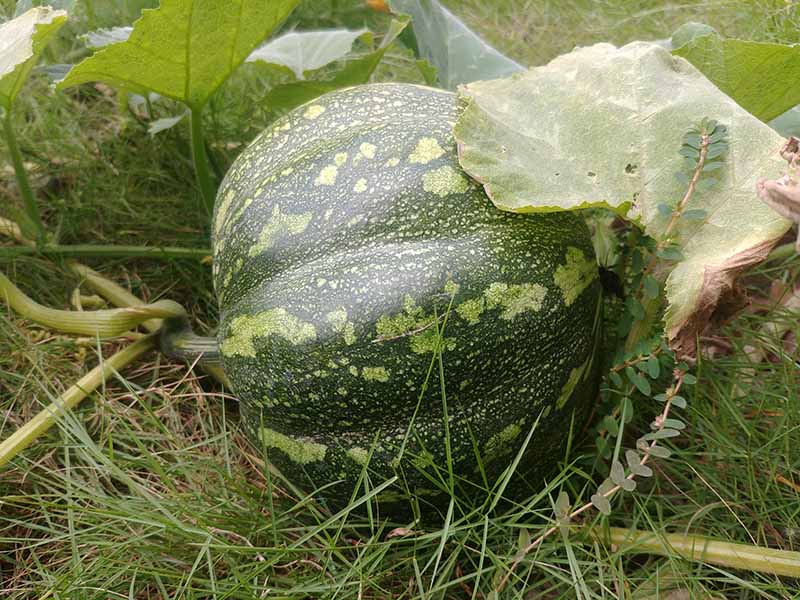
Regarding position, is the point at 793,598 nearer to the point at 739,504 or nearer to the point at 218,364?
the point at 739,504

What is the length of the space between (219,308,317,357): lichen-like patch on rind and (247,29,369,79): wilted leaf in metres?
0.84

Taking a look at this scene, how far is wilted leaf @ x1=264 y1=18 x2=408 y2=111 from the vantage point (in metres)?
2.00

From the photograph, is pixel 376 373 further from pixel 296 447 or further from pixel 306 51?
pixel 306 51

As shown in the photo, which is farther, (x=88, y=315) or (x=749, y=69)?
(x=88, y=315)

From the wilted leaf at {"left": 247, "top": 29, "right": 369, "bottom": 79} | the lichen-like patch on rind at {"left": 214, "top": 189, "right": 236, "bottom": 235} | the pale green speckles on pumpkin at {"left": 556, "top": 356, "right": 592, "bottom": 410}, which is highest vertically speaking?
the wilted leaf at {"left": 247, "top": 29, "right": 369, "bottom": 79}

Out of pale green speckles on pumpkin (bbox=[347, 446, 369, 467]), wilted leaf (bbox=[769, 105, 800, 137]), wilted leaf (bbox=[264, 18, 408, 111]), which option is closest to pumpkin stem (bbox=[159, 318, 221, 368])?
pale green speckles on pumpkin (bbox=[347, 446, 369, 467])

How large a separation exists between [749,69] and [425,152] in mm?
698

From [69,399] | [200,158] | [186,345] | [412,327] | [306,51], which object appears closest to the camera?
[412,327]

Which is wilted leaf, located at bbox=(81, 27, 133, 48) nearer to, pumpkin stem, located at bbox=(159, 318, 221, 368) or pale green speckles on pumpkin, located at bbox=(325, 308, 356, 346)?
pumpkin stem, located at bbox=(159, 318, 221, 368)

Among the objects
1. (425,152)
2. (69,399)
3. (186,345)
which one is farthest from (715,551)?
(69,399)

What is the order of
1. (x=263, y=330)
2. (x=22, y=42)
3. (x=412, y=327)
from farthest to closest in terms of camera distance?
(x=22, y=42), (x=263, y=330), (x=412, y=327)

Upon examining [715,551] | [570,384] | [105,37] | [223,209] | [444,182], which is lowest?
[715,551]

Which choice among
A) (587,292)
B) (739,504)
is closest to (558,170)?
(587,292)

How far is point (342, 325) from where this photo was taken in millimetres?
1417
